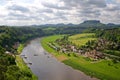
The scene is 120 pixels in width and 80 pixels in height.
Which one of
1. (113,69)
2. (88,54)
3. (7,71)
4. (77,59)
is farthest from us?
(88,54)

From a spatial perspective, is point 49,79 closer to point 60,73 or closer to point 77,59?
point 60,73

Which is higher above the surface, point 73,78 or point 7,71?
point 7,71

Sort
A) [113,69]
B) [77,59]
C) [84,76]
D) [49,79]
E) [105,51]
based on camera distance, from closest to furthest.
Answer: [49,79] < [84,76] < [113,69] < [77,59] < [105,51]

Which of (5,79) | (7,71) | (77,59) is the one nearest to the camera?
(5,79)

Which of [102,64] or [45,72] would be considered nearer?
[45,72]

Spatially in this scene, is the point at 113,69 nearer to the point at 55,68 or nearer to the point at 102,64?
the point at 102,64

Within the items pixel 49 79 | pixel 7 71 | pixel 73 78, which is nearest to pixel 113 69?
pixel 73 78

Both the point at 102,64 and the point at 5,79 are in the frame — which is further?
the point at 102,64

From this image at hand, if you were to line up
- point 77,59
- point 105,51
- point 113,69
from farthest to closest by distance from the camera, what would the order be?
point 105,51, point 77,59, point 113,69

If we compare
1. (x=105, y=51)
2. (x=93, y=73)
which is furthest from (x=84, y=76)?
(x=105, y=51)
